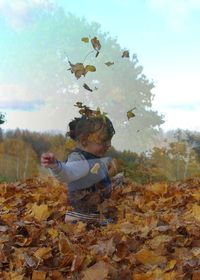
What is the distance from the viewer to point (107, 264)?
3.20 metres

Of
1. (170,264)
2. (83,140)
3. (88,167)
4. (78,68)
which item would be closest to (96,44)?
(78,68)

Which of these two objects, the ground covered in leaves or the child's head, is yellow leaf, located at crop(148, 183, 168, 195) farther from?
the child's head

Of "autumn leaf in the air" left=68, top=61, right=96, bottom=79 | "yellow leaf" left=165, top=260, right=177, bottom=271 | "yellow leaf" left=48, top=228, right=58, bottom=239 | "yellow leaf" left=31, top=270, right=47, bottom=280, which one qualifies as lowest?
"yellow leaf" left=31, top=270, right=47, bottom=280

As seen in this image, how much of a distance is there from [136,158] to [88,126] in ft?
14.2

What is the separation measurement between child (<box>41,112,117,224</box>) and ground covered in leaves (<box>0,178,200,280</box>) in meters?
0.15

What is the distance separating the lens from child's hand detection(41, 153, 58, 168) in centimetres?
412

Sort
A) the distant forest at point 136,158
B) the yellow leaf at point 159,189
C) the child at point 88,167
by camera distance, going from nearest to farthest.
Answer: the child at point 88,167 → the yellow leaf at point 159,189 → the distant forest at point 136,158

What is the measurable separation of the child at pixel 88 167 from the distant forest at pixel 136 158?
127 inches

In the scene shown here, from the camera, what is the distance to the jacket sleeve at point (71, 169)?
4.27 meters

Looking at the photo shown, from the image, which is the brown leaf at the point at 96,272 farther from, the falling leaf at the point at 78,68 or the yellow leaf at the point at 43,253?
the falling leaf at the point at 78,68

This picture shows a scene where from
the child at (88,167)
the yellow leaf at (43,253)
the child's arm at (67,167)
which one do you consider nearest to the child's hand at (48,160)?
the child's arm at (67,167)

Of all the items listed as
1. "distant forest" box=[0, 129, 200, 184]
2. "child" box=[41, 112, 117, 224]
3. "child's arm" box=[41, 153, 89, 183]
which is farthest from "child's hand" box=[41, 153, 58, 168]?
"distant forest" box=[0, 129, 200, 184]

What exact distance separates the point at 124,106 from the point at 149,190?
1.63 meters

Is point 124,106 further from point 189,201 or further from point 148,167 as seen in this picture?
point 148,167
